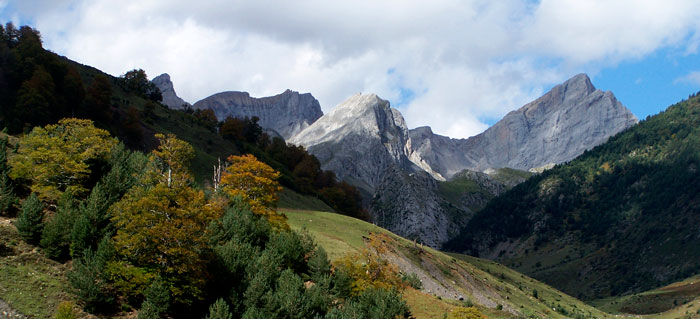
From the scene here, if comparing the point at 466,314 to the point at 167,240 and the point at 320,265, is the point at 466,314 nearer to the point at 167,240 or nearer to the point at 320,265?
the point at 320,265

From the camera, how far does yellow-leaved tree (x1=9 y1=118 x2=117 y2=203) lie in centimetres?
5356

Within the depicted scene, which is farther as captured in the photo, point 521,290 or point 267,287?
point 521,290

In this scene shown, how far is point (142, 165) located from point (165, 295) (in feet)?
94.6

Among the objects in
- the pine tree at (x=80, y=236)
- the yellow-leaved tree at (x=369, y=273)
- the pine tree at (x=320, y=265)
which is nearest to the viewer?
the pine tree at (x=80, y=236)

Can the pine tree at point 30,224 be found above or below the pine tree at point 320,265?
below

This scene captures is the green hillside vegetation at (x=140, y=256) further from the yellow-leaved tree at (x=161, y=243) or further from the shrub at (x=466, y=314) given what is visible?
the shrub at (x=466, y=314)

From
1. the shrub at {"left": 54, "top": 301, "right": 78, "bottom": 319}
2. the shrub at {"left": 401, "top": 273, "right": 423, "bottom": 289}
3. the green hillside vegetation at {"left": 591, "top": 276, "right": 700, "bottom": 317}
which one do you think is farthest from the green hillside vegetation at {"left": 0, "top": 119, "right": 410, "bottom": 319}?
the green hillside vegetation at {"left": 591, "top": 276, "right": 700, "bottom": 317}

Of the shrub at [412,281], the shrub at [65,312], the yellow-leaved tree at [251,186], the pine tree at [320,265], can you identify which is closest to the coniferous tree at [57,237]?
the shrub at [65,312]

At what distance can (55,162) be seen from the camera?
54.5 m

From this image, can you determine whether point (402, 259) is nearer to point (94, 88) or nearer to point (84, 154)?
point (84, 154)

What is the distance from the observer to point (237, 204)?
220 ft

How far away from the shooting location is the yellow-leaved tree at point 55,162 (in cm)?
5356

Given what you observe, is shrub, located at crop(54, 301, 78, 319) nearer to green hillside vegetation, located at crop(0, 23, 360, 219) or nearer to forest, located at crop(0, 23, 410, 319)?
forest, located at crop(0, 23, 410, 319)

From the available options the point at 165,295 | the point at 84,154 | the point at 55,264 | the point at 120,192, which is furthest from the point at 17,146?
the point at 165,295
